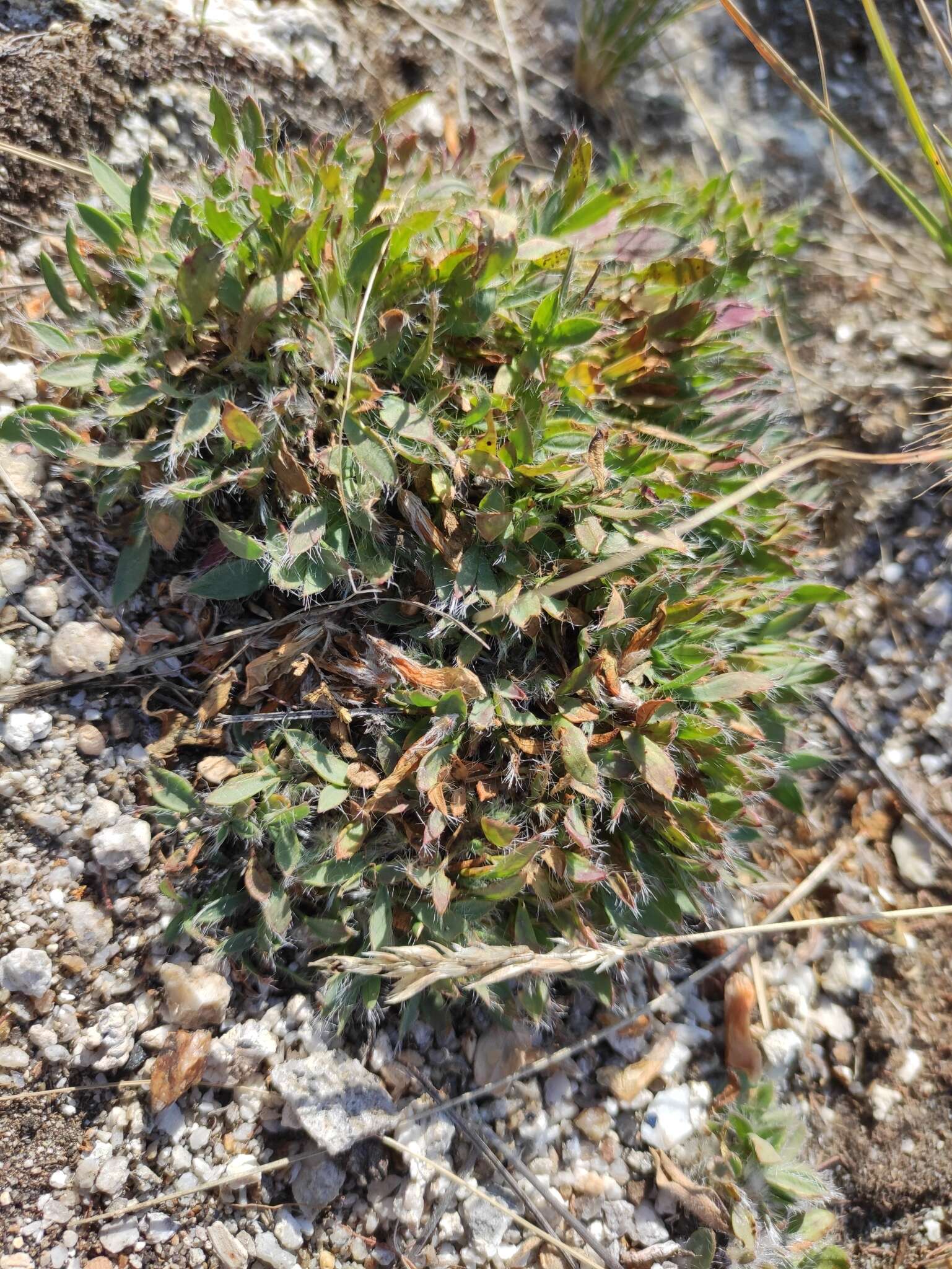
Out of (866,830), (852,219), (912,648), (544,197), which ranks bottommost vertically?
(866,830)

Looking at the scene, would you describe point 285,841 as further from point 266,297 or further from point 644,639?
point 266,297

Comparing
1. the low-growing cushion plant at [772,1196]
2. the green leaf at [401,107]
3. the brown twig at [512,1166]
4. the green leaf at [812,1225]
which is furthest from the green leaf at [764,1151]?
the green leaf at [401,107]

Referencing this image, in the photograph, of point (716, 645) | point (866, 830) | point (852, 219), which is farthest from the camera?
point (852, 219)

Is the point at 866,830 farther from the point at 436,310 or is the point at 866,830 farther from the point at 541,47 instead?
the point at 541,47

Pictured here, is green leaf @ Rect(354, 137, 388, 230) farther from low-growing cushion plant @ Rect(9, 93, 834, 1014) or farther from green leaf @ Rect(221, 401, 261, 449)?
green leaf @ Rect(221, 401, 261, 449)

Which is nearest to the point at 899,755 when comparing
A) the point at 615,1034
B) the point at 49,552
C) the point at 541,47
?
the point at 615,1034

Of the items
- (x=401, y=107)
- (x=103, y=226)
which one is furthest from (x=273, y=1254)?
(x=401, y=107)
